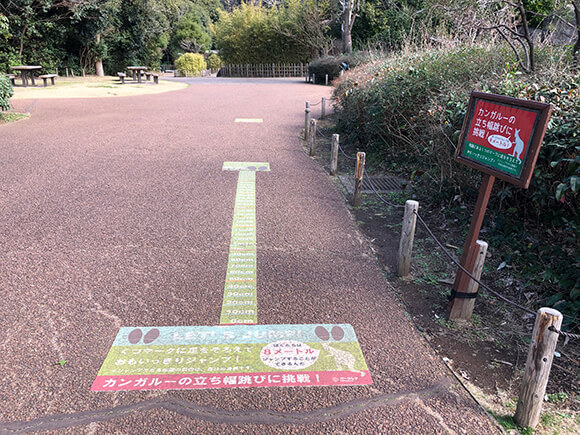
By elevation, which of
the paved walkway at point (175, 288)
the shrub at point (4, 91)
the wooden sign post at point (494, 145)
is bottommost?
the paved walkway at point (175, 288)

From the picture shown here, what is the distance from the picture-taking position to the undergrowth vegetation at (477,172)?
3.86m

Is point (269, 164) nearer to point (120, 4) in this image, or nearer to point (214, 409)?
point (214, 409)

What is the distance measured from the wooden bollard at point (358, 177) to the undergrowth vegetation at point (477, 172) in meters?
0.92

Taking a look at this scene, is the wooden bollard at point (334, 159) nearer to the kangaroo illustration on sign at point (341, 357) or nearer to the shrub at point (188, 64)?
the kangaroo illustration on sign at point (341, 357)

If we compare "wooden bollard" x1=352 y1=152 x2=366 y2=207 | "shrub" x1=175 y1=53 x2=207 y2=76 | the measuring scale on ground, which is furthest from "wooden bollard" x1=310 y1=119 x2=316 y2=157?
"shrub" x1=175 y1=53 x2=207 y2=76

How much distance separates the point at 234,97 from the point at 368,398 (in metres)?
18.0

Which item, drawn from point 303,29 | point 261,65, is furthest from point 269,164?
point 261,65

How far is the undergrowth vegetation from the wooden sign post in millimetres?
744

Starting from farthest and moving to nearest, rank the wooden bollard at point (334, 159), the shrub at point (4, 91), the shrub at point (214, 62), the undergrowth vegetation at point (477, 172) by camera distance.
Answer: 1. the shrub at point (214, 62)
2. the shrub at point (4, 91)
3. the wooden bollard at point (334, 159)
4. the undergrowth vegetation at point (477, 172)

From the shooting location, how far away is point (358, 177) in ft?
19.6

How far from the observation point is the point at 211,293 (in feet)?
12.7

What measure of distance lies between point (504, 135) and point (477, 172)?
2172 mm

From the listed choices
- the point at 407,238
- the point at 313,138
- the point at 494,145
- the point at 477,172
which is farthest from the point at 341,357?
the point at 313,138

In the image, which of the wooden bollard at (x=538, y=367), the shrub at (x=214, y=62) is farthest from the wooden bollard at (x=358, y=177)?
the shrub at (x=214, y=62)
